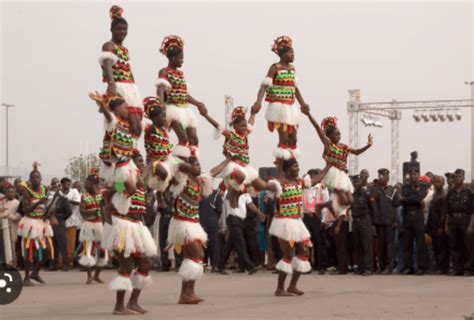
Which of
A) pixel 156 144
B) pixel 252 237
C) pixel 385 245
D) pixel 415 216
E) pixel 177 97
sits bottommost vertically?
pixel 385 245

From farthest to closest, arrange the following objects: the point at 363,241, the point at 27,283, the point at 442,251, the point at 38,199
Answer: the point at 363,241, the point at 442,251, the point at 27,283, the point at 38,199

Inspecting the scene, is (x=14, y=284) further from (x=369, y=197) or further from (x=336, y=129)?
(x=369, y=197)

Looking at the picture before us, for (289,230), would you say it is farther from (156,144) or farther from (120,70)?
(120,70)

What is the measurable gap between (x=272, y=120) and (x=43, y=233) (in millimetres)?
5620

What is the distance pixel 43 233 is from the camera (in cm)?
1747

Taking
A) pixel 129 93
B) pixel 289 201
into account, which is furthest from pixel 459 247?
pixel 129 93

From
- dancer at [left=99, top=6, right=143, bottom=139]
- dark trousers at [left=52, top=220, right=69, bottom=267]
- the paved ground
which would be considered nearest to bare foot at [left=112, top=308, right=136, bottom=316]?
the paved ground

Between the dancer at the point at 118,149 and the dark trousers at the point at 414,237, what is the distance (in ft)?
30.0

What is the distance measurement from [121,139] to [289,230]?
350cm

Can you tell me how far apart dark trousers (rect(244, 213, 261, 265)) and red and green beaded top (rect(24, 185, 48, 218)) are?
543 centimetres

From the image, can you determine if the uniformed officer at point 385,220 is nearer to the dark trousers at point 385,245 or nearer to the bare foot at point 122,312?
the dark trousers at point 385,245

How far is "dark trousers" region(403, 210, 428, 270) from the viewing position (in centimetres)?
1911

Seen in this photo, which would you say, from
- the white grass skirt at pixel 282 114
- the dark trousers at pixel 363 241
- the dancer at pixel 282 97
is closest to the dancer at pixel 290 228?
the dancer at pixel 282 97

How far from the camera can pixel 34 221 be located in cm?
1742
